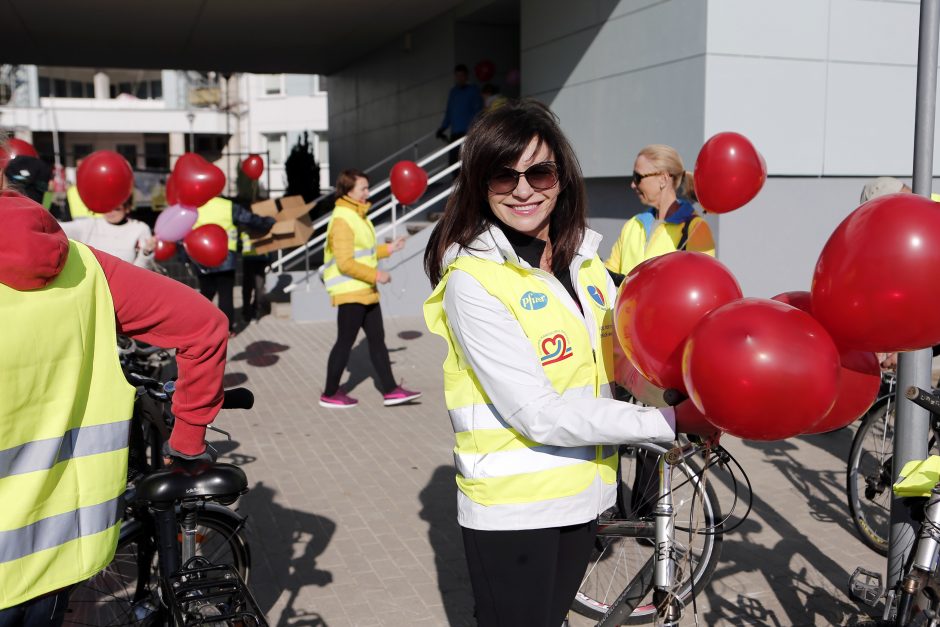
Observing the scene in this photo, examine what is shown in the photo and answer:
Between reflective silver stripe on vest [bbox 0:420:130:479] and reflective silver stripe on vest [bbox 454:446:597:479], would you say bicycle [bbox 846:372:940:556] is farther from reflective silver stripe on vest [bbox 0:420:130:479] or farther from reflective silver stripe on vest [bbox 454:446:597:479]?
reflective silver stripe on vest [bbox 0:420:130:479]

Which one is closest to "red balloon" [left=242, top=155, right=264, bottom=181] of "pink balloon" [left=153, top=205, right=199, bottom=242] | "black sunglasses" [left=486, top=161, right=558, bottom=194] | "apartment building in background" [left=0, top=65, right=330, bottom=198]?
"pink balloon" [left=153, top=205, right=199, bottom=242]

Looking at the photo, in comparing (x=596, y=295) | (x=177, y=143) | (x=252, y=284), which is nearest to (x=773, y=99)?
(x=252, y=284)

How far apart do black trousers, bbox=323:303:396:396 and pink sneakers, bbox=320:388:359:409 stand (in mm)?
46

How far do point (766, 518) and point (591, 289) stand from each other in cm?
322

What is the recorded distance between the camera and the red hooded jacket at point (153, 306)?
6.51 ft

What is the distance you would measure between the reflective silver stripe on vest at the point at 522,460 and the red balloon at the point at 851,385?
61cm

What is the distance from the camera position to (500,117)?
8.13ft

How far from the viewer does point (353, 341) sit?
25.8ft

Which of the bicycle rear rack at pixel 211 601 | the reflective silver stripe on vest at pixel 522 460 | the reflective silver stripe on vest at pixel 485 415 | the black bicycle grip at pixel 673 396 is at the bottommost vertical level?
the bicycle rear rack at pixel 211 601

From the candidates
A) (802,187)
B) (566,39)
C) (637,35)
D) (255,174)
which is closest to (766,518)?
(802,187)

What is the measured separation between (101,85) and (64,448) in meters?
63.8

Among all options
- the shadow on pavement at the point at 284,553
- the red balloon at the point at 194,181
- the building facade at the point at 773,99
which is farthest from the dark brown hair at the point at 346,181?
the building facade at the point at 773,99

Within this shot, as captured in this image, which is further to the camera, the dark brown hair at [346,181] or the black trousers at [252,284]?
the black trousers at [252,284]

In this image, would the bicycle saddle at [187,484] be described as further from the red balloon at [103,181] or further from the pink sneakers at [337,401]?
the pink sneakers at [337,401]
